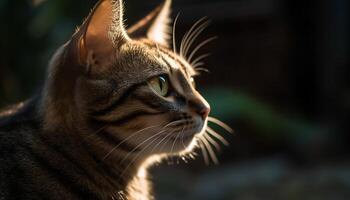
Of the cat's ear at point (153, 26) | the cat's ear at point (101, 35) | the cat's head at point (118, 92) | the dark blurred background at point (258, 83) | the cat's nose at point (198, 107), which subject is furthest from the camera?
the dark blurred background at point (258, 83)

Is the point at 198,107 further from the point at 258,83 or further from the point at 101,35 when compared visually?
the point at 258,83

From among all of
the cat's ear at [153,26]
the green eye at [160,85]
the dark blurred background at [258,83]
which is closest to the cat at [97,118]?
the green eye at [160,85]

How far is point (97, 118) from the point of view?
7.16ft

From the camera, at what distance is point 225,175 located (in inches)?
214

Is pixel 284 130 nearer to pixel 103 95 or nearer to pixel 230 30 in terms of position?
pixel 230 30

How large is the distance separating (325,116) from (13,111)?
411 cm

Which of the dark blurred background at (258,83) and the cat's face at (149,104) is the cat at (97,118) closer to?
the cat's face at (149,104)

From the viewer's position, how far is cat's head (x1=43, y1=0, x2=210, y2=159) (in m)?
2.15

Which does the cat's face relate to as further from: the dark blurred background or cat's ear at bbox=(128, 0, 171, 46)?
the dark blurred background

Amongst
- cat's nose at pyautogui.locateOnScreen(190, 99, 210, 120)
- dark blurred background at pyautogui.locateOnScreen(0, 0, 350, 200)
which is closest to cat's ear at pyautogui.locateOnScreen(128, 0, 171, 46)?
cat's nose at pyautogui.locateOnScreen(190, 99, 210, 120)

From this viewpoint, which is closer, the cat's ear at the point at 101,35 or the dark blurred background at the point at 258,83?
the cat's ear at the point at 101,35

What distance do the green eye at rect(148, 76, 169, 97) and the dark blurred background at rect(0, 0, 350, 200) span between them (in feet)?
7.44

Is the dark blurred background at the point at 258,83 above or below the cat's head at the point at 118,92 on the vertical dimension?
above

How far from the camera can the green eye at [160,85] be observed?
2.24 meters
